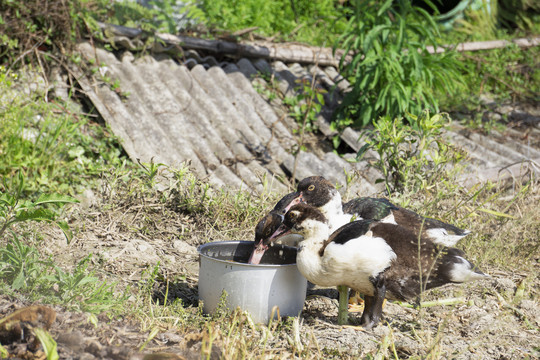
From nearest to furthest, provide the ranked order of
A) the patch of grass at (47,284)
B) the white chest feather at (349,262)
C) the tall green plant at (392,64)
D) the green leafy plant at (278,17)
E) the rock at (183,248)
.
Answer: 1. the patch of grass at (47,284)
2. the white chest feather at (349,262)
3. the rock at (183,248)
4. the tall green plant at (392,64)
5. the green leafy plant at (278,17)

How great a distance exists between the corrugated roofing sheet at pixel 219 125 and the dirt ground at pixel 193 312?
3.27 feet

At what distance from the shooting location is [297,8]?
10.7 meters

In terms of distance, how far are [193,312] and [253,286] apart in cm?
43

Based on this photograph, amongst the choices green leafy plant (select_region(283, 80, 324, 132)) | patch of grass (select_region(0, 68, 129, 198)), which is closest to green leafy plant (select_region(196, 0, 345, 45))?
green leafy plant (select_region(283, 80, 324, 132))

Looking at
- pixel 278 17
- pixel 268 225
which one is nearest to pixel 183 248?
pixel 268 225

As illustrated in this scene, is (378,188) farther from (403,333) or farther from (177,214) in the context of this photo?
(403,333)

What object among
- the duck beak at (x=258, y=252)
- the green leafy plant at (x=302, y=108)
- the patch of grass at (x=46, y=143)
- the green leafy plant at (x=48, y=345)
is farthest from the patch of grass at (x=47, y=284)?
the green leafy plant at (x=302, y=108)

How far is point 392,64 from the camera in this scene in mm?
6176

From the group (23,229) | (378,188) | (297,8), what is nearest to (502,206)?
(378,188)

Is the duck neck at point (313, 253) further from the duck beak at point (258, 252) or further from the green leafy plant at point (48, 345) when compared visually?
the green leafy plant at point (48, 345)

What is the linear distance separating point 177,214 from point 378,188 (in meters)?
2.13

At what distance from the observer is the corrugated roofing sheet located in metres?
5.71

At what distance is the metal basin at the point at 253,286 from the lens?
10.3 ft

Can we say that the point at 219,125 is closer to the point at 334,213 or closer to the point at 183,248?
the point at 183,248
